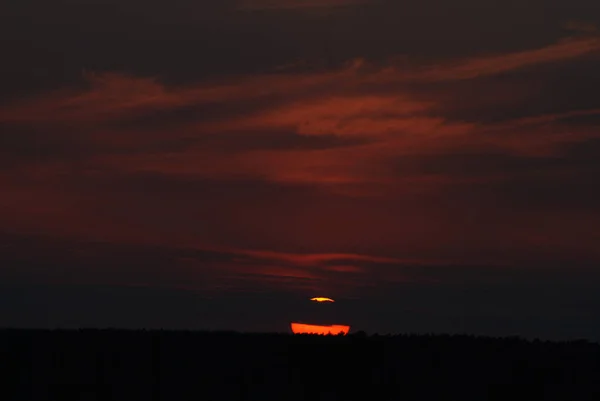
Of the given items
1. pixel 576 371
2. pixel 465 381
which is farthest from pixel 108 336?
pixel 576 371

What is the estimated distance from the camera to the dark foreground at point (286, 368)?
38.6m

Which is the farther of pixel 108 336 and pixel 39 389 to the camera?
pixel 108 336

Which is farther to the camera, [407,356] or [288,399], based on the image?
[407,356]

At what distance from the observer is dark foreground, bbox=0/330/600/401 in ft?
127

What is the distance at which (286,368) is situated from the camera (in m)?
39.8

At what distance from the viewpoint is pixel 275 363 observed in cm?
4006

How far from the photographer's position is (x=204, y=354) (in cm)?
4022

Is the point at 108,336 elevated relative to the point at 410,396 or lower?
elevated

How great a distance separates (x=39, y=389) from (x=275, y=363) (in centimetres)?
→ 707

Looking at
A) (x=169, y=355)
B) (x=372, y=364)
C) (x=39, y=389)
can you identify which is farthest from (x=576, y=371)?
(x=39, y=389)

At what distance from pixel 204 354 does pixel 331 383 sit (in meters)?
4.02

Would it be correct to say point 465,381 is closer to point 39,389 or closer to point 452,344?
point 452,344

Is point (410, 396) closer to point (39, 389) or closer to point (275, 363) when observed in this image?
point (275, 363)

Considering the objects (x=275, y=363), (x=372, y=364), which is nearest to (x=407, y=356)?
(x=372, y=364)
